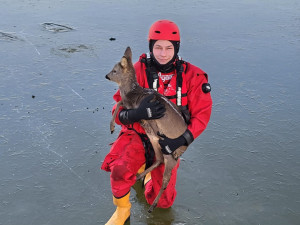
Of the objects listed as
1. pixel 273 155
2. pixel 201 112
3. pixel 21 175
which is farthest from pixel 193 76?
pixel 21 175

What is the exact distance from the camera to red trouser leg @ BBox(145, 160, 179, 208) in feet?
11.6

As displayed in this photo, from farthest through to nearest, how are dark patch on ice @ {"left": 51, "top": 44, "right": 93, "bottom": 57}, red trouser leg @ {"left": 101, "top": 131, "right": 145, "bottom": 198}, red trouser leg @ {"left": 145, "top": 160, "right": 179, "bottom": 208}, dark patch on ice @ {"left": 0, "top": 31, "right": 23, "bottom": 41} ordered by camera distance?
dark patch on ice @ {"left": 0, "top": 31, "right": 23, "bottom": 41} < dark patch on ice @ {"left": 51, "top": 44, "right": 93, "bottom": 57} < red trouser leg @ {"left": 145, "top": 160, "right": 179, "bottom": 208} < red trouser leg @ {"left": 101, "top": 131, "right": 145, "bottom": 198}

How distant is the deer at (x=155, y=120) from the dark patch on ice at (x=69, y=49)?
383cm

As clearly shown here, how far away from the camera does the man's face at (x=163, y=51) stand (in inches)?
133

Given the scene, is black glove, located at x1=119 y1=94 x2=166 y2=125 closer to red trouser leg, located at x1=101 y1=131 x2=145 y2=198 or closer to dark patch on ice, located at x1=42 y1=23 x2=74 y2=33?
red trouser leg, located at x1=101 y1=131 x2=145 y2=198

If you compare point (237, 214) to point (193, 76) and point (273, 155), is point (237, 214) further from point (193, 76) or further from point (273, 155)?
point (193, 76)

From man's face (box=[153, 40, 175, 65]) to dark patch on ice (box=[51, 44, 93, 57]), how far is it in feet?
→ 12.8

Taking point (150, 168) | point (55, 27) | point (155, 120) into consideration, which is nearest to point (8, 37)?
point (55, 27)

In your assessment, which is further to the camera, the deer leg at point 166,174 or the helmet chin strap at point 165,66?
the helmet chin strap at point 165,66

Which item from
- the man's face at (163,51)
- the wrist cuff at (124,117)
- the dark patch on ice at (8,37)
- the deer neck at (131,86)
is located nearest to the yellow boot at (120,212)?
the wrist cuff at (124,117)

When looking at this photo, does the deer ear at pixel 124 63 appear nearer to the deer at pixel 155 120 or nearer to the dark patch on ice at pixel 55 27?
the deer at pixel 155 120

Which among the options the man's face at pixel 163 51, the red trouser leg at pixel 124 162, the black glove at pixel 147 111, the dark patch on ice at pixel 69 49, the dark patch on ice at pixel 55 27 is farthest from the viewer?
the dark patch on ice at pixel 55 27

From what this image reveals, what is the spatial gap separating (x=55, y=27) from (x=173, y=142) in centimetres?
619

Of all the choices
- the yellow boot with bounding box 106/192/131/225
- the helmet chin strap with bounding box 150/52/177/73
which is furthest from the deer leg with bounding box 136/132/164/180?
the helmet chin strap with bounding box 150/52/177/73
